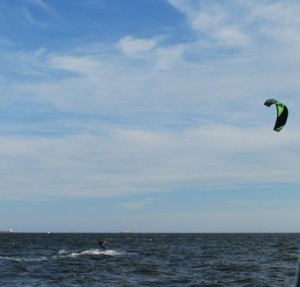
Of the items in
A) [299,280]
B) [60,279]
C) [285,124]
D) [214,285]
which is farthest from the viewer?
[60,279]

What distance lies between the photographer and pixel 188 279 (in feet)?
116

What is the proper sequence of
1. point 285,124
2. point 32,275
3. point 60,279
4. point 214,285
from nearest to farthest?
point 285,124, point 214,285, point 60,279, point 32,275

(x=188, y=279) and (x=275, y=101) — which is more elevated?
(x=275, y=101)

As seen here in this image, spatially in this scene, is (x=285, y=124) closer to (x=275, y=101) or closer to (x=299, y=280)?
(x=275, y=101)

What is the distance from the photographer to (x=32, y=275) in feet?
125

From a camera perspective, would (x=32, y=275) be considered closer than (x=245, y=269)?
Yes

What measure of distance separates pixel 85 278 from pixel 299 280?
3121 cm

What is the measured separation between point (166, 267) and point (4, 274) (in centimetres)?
1271

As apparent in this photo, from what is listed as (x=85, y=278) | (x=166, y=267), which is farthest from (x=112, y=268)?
(x=85, y=278)

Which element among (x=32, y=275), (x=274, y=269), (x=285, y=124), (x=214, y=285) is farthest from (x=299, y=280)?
(x=274, y=269)

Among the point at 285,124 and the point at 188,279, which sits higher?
the point at 285,124

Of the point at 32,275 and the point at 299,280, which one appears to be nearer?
the point at 299,280

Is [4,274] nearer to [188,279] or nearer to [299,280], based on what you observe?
[188,279]

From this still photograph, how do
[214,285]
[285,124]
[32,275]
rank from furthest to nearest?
[32,275] < [214,285] < [285,124]
